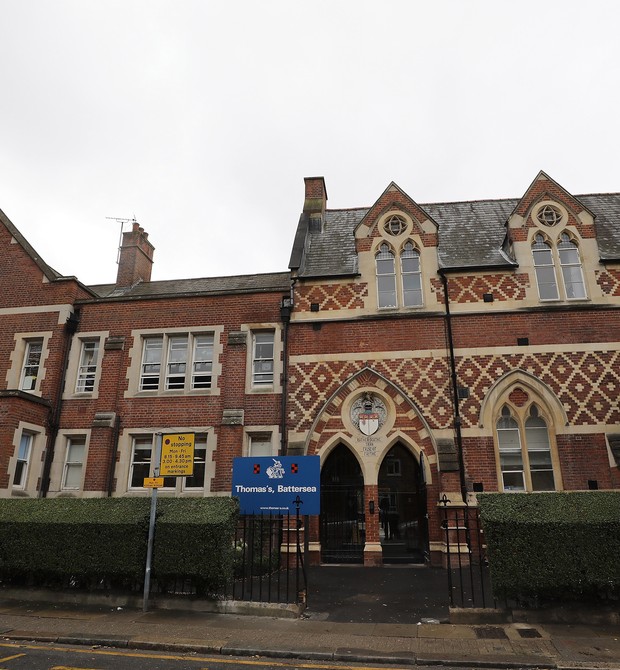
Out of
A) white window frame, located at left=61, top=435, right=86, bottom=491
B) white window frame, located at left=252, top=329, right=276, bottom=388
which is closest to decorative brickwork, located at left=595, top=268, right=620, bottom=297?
white window frame, located at left=252, top=329, right=276, bottom=388

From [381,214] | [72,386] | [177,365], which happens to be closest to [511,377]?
[381,214]

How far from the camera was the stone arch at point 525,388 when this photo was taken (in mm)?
14289

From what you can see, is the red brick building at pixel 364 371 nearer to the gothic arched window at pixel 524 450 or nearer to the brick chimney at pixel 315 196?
the gothic arched window at pixel 524 450

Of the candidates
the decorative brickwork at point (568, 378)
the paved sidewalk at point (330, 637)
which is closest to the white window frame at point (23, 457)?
the paved sidewalk at point (330, 637)

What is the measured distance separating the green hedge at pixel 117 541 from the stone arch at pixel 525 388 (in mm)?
7858

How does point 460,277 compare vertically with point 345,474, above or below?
above

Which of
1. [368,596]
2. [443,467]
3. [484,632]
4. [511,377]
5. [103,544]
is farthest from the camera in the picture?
[511,377]

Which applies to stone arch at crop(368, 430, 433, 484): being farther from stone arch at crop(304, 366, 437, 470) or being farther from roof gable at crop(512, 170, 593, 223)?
roof gable at crop(512, 170, 593, 223)

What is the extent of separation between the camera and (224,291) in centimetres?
1706

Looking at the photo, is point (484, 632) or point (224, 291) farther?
point (224, 291)

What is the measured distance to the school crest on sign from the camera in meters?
15.0

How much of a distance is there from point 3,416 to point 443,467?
12.4 metres

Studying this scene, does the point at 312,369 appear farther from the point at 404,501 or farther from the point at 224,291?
the point at 404,501

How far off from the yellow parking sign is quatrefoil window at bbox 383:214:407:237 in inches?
402
